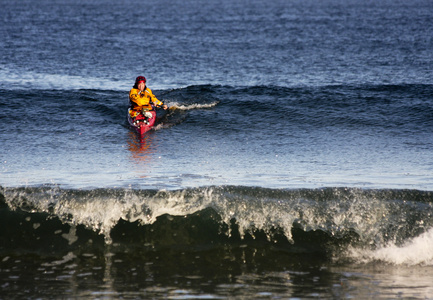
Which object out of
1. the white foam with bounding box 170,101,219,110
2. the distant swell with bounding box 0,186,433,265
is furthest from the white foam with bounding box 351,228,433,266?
the white foam with bounding box 170,101,219,110

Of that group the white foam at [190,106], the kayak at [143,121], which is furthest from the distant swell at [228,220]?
the white foam at [190,106]

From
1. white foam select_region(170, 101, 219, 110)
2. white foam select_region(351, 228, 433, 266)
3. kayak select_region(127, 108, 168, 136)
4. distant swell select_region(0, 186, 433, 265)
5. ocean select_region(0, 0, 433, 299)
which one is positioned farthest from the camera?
white foam select_region(170, 101, 219, 110)

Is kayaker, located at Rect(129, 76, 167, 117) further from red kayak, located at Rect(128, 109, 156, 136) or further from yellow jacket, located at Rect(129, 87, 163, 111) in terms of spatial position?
red kayak, located at Rect(128, 109, 156, 136)

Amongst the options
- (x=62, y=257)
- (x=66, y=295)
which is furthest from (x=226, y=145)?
(x=66, y=295)

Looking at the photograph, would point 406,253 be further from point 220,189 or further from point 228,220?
point 220,189

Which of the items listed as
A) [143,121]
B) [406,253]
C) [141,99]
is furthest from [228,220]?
[141,99]

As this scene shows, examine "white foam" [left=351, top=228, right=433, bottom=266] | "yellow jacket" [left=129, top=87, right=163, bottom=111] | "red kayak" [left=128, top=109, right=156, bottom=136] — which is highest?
"yellow jacket" [left=129, top=87, right=163, bottom=111]

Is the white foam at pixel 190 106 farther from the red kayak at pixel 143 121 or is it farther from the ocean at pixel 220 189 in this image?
the red kayak at pixel 143 121

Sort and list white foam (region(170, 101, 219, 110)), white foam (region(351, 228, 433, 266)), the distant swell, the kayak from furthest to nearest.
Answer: white foam (region(170, 101, 219, 110)) → the kayak → the distant swell → white foam (region(351, 228, 433, 266))

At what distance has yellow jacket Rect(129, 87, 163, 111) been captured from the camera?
50.0ft

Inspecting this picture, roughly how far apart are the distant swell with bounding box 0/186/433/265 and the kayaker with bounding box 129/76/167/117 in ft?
22.4

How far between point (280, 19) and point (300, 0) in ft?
185

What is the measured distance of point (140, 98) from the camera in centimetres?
1529

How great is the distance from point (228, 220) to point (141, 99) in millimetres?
7953
